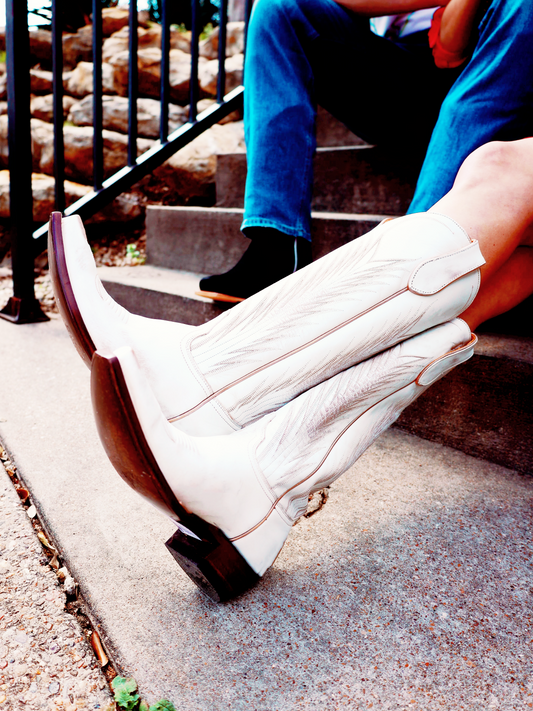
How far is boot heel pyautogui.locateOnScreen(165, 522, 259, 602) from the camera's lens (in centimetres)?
56

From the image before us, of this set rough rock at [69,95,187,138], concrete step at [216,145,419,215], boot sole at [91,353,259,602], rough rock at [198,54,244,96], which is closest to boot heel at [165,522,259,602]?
boot sole at [91,353,259,602]

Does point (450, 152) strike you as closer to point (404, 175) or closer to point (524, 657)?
point (404, 175)

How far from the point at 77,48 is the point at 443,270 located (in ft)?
13.1

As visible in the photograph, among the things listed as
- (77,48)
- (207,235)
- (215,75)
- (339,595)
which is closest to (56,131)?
(207,235)

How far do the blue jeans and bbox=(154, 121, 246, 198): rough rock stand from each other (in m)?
1.28

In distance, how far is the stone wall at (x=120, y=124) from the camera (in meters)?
2.52

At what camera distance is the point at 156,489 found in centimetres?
50

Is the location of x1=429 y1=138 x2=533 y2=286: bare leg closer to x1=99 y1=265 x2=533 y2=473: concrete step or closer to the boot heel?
x1=99 y1=265 x2=533 y2=473: concrete step

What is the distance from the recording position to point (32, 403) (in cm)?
110

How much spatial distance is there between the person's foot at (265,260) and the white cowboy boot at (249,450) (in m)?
0.54

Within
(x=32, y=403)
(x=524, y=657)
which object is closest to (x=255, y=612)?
(x=524, y=657)

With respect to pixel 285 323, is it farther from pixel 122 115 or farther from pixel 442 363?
pixel 122 115

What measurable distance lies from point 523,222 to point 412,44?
85cm

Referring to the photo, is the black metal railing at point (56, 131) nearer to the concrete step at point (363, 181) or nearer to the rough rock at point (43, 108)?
the concrete step at point (363, 181)
